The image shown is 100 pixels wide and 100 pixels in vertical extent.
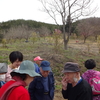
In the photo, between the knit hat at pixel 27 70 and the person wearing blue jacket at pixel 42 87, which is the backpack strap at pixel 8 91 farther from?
the person wearing blue jacket at pixel 42 87

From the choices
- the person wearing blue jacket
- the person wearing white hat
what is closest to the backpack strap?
the person wearing white hat

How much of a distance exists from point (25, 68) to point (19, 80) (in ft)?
0.49

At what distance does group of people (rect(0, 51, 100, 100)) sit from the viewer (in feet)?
3.71

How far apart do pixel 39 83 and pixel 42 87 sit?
0.09 meters

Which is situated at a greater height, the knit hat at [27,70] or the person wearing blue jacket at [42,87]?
the knit hat at [27,70]

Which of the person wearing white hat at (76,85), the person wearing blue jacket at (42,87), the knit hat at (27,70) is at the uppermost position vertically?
the knit hat at (27,70)

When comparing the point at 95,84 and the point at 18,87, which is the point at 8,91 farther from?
the point at 95,84

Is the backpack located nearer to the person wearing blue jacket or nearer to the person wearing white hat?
the person wearing white hat

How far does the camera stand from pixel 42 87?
2.17 meters

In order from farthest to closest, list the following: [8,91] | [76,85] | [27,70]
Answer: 1. [76,85]
2. [27,70]
3. [8,91]

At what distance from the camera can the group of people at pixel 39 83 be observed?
1.13 m

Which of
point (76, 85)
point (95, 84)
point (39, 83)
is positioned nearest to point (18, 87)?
point (76, 85)

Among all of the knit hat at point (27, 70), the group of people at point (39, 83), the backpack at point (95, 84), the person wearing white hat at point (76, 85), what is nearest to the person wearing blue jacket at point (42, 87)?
the group of people at point (39, 83)

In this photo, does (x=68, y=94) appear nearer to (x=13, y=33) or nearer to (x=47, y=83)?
(x=47, y=83)
